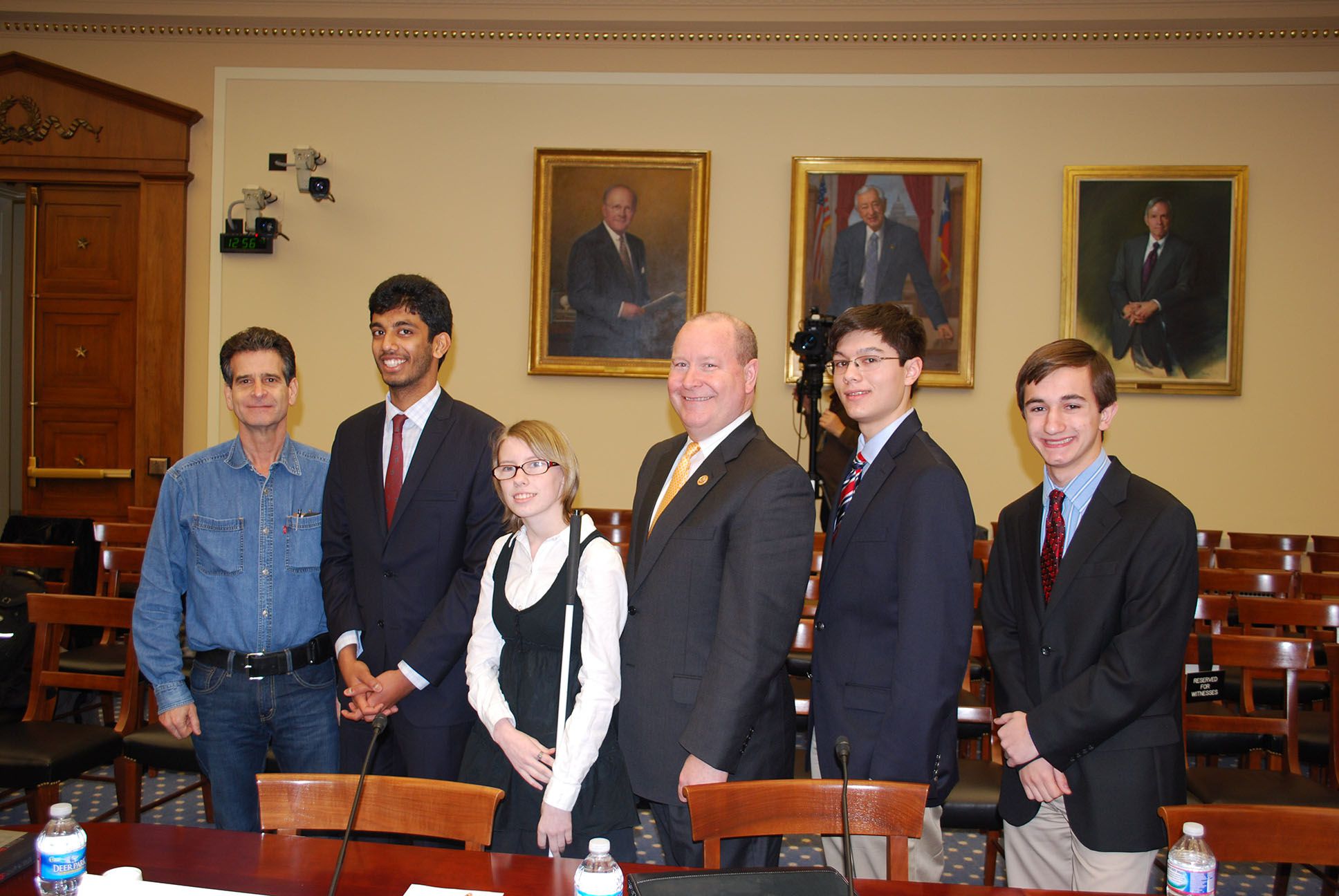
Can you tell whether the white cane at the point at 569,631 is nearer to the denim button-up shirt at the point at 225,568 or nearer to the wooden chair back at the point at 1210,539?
the denim button-up shirt at the point at 225,568

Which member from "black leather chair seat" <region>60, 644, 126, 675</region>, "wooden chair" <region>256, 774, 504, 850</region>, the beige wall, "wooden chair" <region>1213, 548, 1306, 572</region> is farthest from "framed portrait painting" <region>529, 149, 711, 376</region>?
"wooden chair" <region>256, 774, 504, 850</region>

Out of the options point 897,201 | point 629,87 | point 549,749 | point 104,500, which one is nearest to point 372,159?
point 629,87

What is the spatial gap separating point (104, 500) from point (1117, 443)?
7.45 meters

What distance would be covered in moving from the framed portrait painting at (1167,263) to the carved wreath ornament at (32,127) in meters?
7.16

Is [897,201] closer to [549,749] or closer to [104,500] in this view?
[549,749]

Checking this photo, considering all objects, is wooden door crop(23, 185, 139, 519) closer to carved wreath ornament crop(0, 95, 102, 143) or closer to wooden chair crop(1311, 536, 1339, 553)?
carved wreath ornament crop(0, 95, 102, 143)

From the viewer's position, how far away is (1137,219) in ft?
20.8

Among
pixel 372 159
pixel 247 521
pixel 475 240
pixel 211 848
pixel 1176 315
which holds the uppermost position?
pixel 372 159

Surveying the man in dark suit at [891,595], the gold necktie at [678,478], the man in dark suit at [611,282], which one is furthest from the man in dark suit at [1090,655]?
the man in dark suit at [611,282]

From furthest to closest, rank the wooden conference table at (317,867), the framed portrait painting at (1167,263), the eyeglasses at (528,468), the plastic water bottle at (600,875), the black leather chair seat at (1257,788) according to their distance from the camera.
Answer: the framed portrait painting at (1167,263), the black leather chair seat at (1257,788), the eyeglasses at (528,468), the wooden conference table at (317,867), the plastic water bottle at (600,875)

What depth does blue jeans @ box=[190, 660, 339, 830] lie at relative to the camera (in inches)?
86.3

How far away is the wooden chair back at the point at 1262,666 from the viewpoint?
283 centimetres

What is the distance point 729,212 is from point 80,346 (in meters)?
4.99

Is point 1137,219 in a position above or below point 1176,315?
above
